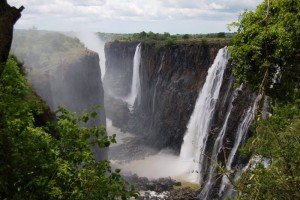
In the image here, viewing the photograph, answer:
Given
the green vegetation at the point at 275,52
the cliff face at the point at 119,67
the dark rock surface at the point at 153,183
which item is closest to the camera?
the green vegetation at the point at 275,52

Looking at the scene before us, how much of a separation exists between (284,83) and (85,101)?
29.3 metres

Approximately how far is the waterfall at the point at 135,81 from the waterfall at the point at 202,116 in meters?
23.8

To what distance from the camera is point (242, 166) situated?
27.0m

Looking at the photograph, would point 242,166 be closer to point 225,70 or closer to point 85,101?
point 225,70

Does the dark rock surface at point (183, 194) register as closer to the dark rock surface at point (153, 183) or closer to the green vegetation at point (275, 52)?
the dark rock surface at point (153, 183)

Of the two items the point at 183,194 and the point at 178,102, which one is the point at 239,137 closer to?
the point at 183,194

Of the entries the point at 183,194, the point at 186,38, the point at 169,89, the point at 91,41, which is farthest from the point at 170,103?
the point at 91,41

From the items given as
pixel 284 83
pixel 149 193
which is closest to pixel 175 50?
pixel 149 193

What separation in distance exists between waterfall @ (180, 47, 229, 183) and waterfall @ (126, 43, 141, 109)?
78.2ft

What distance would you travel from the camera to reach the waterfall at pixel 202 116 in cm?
3712

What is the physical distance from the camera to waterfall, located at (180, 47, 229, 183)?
122 feet

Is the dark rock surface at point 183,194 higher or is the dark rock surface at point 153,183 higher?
the dark rock surface at point 183,194

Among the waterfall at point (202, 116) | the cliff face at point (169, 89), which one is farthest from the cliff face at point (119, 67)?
the waterfall at point (202, 116)

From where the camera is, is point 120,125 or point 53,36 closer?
point 53,36
